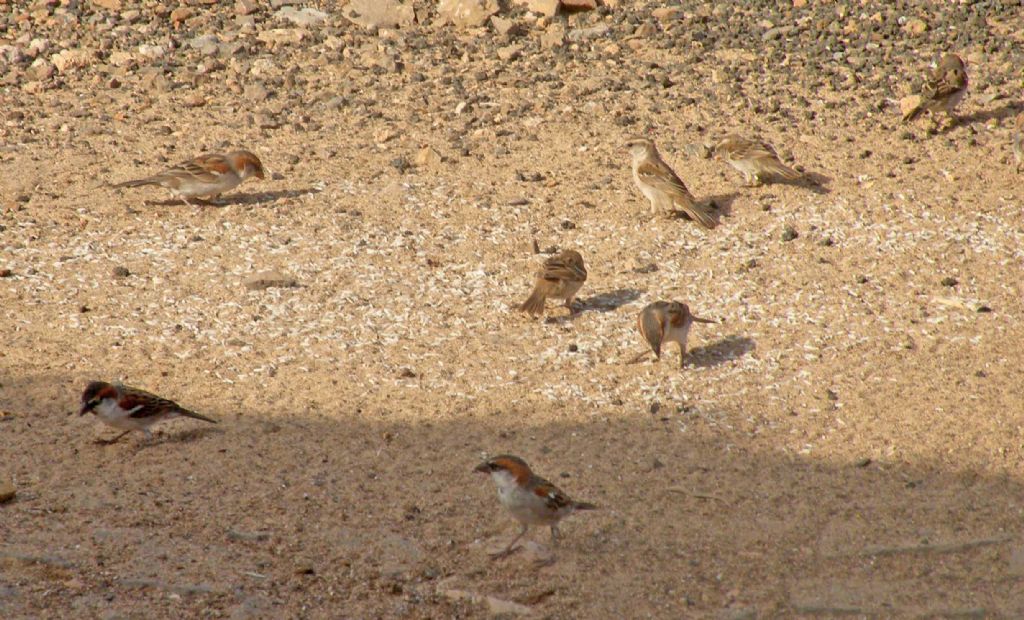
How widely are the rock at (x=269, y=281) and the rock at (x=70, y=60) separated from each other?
5.45 meters

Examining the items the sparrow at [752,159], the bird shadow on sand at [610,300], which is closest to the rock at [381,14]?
the sparrow at [752,159]

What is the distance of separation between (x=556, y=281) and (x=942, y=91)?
4835 millimetres

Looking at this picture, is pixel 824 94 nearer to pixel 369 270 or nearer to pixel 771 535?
pixel 369 270

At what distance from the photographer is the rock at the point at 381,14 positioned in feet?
45.4

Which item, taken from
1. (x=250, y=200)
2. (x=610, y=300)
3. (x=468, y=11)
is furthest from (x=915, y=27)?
(x=250, y=200)

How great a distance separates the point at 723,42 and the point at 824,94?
1.51m

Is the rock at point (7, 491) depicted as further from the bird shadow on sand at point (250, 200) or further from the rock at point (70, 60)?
the rock at point (70, 60)

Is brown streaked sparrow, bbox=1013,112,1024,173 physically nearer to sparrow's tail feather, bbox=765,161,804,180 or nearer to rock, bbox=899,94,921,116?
rock, bbox=899,94,921,116

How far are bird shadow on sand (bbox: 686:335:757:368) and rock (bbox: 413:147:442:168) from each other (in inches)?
146

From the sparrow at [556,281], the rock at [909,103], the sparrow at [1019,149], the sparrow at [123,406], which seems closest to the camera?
the sparrow at [123,406]

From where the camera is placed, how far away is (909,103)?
11.4m

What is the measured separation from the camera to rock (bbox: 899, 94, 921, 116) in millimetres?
11328

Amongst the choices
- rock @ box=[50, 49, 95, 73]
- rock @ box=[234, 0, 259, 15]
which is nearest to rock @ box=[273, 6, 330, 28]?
rock @ box=[234, 0, 259, 15]

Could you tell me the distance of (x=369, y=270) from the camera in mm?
9203
